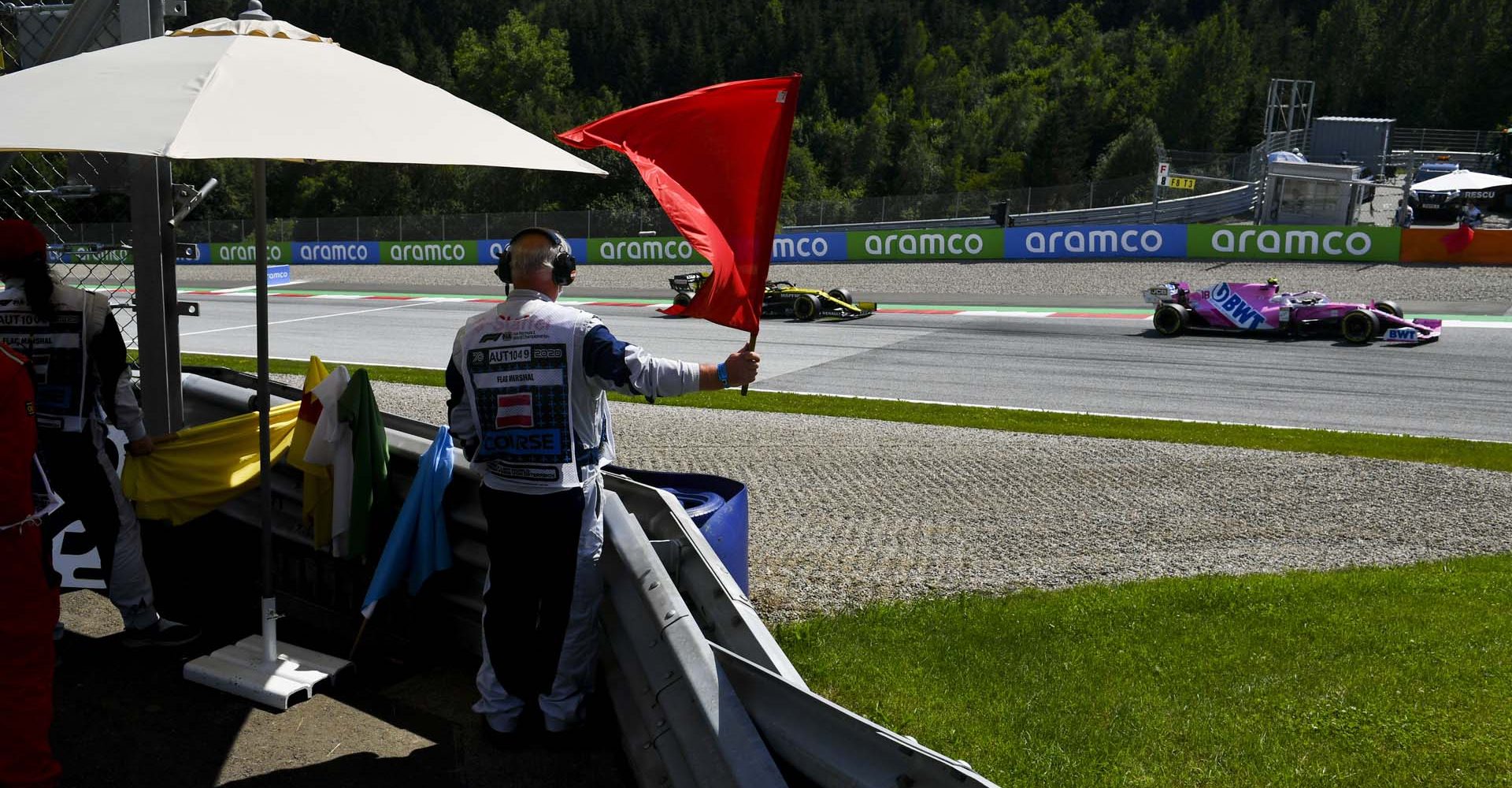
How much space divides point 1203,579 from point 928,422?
21.2 ft

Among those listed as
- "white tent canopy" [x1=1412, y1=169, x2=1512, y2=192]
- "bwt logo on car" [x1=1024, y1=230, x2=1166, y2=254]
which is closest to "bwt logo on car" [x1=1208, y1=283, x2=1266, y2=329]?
"bwt logo on car" [x1=1024, y1=230, x2=1166, y2=254]

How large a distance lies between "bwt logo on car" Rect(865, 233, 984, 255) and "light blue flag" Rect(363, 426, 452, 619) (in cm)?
2898

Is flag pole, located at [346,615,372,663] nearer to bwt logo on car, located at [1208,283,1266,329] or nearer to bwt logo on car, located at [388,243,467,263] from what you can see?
bwt logo on car, located at [1208,283,1266,329]

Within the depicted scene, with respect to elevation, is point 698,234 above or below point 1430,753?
above

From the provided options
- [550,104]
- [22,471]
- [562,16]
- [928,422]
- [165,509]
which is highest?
[562,16]

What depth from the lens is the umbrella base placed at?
13.9 ft

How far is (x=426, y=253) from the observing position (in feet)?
132

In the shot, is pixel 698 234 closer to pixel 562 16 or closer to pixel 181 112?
pixel 181 112

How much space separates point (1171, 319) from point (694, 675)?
60.6 ft

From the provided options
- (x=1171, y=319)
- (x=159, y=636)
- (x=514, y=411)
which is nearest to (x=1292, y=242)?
(x=1171, y=319)

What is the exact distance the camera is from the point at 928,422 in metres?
12.4

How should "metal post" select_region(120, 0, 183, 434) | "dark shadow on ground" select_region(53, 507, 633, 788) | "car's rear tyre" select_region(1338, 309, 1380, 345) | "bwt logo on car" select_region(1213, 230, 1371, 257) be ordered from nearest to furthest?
"dark shadow on ground" select_region(53, 507, 633, 788), "metal post" select_region(120, 0, 183, 434), "car's rear tyre" select_region(1338, 309, 1380, 345), "bwt logo on car" select_region(1213, 230, 1371, 257)

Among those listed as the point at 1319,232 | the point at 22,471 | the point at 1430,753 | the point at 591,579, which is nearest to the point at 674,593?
the point at 591,579

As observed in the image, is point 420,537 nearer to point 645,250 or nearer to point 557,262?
point 557,262
